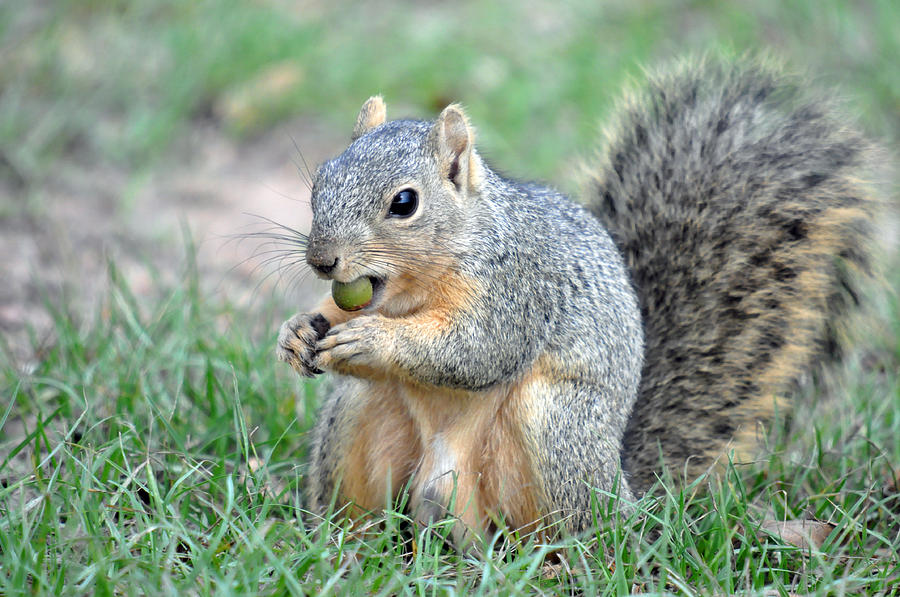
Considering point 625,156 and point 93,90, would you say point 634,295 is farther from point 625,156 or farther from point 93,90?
point 93,90

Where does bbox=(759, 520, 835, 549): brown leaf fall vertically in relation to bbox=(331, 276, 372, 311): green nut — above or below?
below

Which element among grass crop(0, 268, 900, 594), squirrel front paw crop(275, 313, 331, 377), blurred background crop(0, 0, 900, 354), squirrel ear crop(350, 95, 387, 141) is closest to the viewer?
grass crop(0, 268, 900, 594)

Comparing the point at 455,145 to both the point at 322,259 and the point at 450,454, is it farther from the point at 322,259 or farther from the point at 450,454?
the point at 450,454

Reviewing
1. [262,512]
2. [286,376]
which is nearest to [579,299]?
[262,512]

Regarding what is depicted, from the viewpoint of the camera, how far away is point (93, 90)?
4.45m

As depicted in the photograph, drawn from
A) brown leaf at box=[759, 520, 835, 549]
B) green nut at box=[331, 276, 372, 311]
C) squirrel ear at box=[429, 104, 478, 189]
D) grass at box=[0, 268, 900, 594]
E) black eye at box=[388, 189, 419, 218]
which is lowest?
brown leaf at box=[759, 520, 835, 549]

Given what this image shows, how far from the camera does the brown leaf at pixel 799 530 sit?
2135 millimetres

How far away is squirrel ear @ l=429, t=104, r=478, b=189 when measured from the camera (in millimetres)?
2123

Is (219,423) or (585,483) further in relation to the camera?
(219,423)

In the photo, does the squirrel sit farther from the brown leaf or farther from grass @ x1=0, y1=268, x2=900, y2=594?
the brown leaf

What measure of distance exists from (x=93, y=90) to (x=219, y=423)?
2.56m

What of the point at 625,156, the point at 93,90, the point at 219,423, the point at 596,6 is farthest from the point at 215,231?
the point at 596,6

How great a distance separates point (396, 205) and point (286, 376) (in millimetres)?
1003

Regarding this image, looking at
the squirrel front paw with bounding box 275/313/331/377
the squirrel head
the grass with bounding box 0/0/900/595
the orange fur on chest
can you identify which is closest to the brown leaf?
the grass with bounding box 0/0/900/595
